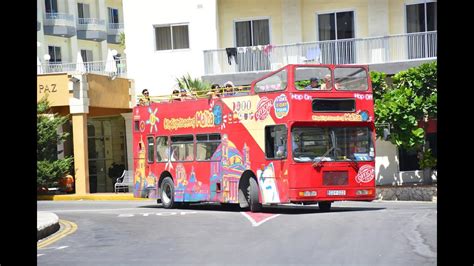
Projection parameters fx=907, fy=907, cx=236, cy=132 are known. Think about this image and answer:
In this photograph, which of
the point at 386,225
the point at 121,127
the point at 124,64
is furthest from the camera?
the point at 121,127

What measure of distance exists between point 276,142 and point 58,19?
2968 cm

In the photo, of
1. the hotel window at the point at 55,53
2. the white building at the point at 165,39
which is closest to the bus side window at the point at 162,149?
the white building at the point at 165,39

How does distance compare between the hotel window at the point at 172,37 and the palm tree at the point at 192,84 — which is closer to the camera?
the palm tree at the point at 192,84

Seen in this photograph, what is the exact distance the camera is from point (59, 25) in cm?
4944

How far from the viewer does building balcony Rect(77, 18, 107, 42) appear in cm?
5147

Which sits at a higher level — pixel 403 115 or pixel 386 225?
pixel 403 115

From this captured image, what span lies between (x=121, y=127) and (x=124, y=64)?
15.6ft

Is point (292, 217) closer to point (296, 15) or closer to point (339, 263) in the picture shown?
point (339, 263)

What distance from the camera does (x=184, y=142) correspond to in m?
26.6

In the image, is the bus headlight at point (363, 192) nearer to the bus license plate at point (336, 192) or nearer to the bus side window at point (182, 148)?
the bus license plate at point (336, 192)

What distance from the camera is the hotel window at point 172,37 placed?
38.0 meters

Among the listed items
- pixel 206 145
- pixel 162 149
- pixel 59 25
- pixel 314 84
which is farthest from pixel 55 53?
pixel 314 84
